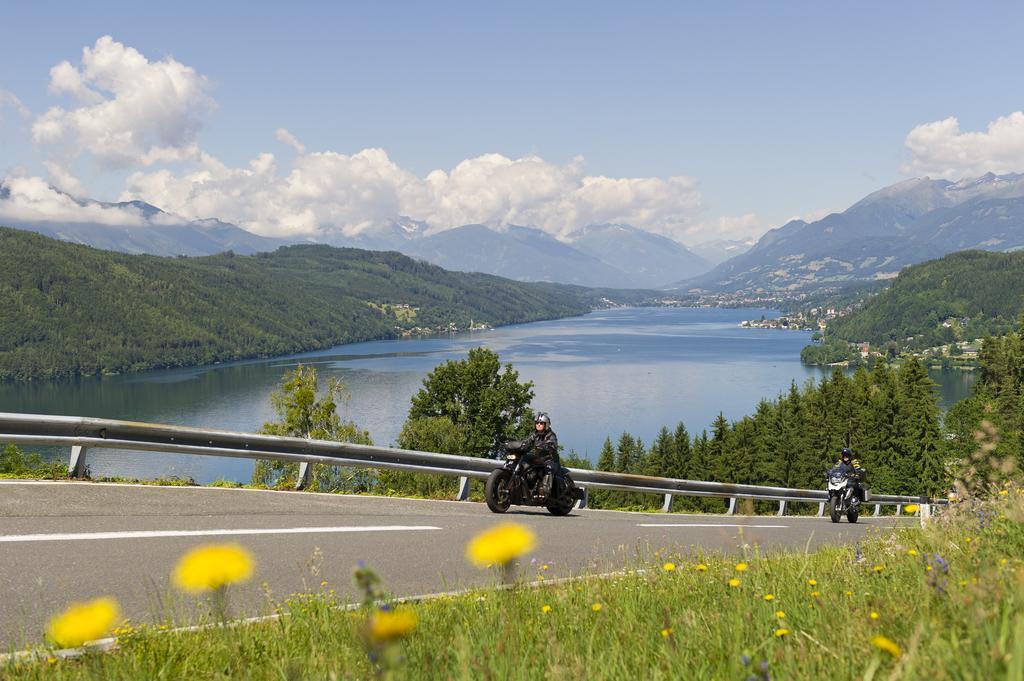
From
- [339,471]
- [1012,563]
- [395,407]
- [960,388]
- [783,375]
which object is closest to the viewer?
[1012,563]

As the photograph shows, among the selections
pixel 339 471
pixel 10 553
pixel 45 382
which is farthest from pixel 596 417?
pixel 45 382

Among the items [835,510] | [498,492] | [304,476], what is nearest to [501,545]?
[498,492]

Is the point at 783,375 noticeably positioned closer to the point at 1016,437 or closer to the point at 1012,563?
the point at 1016,437

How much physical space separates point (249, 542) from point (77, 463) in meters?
4.64

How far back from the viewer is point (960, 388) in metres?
151

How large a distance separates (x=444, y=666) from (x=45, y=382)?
21387 centimetres

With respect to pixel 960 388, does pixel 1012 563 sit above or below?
above

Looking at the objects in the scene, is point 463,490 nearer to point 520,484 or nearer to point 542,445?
point 520,484

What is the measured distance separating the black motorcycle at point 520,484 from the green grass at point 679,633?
8.13 meters

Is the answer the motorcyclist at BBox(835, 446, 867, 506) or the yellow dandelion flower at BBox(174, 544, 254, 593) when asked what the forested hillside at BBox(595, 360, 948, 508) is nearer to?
the motorcyclist at BBox(835, 446, 867, 506)

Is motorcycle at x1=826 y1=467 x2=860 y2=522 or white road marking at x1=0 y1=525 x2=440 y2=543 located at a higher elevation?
white road marking at x1=0 y1=525 x2=440 y2=543

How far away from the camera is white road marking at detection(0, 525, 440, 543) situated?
780 cm

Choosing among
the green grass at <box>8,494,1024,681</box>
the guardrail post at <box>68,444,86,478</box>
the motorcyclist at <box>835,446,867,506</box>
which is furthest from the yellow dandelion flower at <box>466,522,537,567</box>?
the motorcyclist at <box>835,446,867,506</box>

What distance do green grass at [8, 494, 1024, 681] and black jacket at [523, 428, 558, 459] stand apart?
26.1 feet
